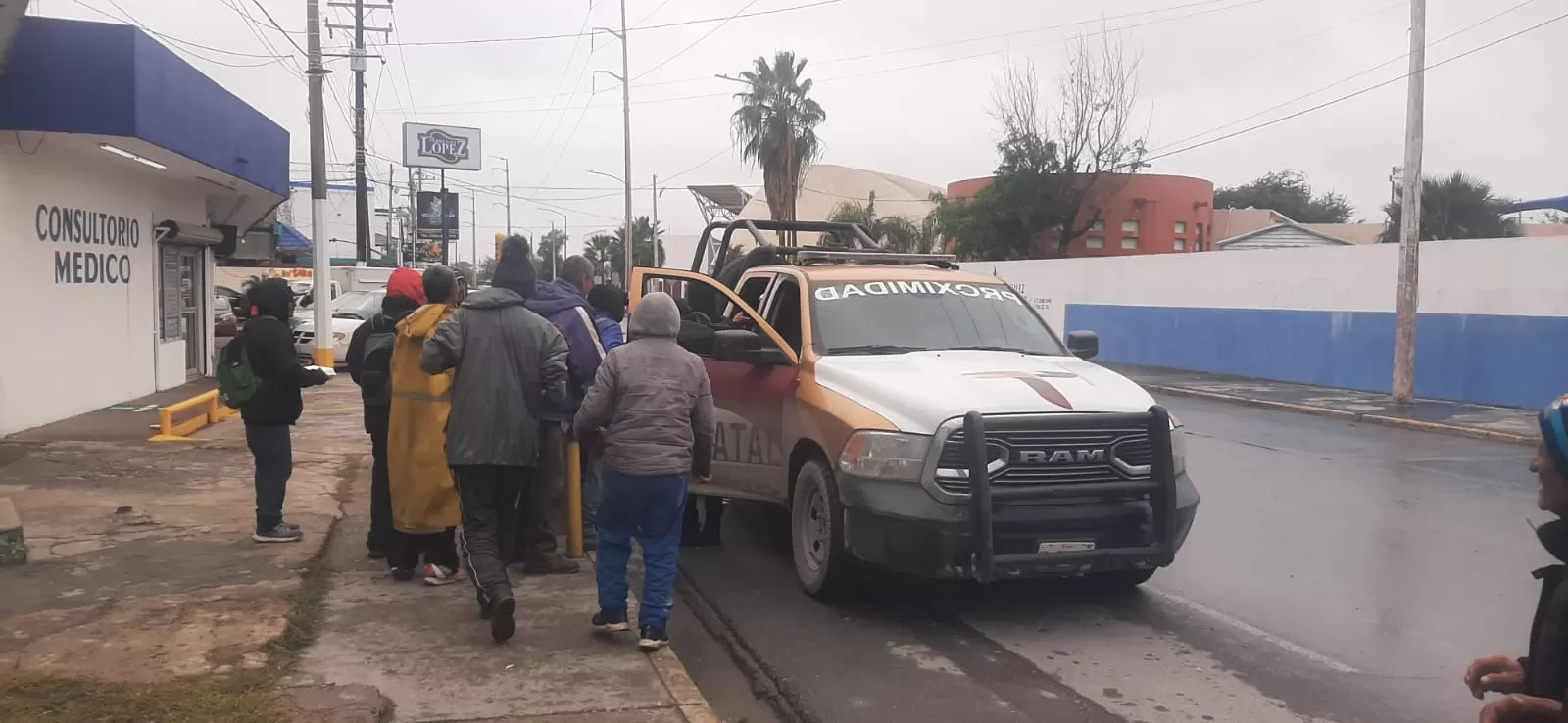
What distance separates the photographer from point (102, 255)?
14227mm

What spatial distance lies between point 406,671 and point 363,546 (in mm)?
2589

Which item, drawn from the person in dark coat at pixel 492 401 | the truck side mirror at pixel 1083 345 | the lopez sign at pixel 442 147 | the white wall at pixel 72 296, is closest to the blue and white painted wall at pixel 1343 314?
the truck side mirror at pixel 1083 345

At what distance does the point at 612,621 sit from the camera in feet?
18.2

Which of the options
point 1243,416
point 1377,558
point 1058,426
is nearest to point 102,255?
point 1058,426

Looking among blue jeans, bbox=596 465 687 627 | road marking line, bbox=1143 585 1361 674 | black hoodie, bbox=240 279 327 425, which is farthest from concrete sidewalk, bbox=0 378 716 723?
road marking line, bbox=1143 585 1361 674

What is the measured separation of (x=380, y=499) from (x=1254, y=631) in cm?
491

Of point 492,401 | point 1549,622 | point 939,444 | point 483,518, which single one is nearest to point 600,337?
point 492,401

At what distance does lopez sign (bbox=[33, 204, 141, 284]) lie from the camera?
12.7 metres

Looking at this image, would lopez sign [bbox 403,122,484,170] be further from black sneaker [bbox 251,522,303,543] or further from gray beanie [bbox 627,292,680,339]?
gray beanie [bbox 627,292,680,339]

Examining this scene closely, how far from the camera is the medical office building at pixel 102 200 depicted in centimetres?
1146

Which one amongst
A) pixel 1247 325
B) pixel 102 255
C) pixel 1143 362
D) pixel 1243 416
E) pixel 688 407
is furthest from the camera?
pixel 1143 362

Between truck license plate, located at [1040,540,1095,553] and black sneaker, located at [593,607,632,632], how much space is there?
2.06 metres

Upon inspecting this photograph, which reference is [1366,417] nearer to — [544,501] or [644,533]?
[544,501]

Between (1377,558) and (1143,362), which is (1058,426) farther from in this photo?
(1143,362)
